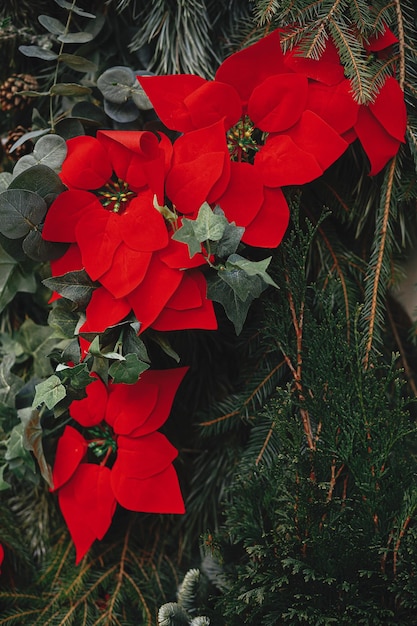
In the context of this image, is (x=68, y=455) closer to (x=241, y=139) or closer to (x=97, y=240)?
(x=97, y=240)

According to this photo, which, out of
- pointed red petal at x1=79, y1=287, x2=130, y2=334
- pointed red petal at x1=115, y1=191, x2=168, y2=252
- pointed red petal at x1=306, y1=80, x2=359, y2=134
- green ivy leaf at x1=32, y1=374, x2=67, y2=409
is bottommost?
green ivy leaf at x1=32, y1=374, x2=67, y2=409

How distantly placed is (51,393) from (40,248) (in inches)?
5.6

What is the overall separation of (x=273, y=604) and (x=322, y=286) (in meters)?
0.31

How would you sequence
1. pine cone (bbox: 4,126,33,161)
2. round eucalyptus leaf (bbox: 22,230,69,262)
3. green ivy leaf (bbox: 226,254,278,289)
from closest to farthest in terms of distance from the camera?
green ivy leaf (bbox: 226,254,278,289) → round eucalyptus leaf (bbox: 22,230,69,262) → pine cone (bbox: 4,126,33,161)

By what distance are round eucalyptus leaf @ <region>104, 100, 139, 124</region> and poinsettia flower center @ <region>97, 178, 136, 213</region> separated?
0.24 feet

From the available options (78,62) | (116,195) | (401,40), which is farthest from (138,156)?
(401,40)

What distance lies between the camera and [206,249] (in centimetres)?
59

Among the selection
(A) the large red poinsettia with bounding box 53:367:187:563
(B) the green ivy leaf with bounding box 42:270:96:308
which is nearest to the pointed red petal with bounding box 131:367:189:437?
(A) the large red poinsettia with bounding box 53:367:187:563

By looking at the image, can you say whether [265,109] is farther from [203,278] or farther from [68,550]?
[68,550]

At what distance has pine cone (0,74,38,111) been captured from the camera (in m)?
0.76

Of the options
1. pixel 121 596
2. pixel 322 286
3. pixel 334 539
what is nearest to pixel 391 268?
pixel 322 286

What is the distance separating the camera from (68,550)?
2.57ft

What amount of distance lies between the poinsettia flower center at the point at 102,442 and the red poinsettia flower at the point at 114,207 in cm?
18

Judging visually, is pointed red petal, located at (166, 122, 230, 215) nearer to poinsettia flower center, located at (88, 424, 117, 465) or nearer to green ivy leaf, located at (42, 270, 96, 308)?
green ivy leaf, located at (42, 270, 96, 308)
